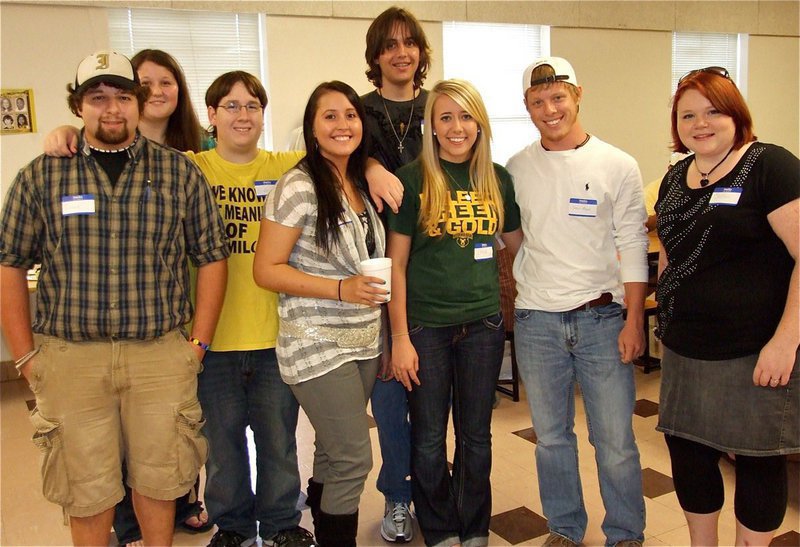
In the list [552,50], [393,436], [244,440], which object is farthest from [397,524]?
[552,50]

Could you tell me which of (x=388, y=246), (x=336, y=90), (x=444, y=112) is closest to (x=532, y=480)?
(x=388, y=246)

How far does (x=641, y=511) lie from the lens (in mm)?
2389

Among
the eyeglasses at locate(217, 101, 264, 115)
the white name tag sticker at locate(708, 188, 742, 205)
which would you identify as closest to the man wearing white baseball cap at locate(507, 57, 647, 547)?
the white name tag sticker at locate(708, 188, 742, 205)

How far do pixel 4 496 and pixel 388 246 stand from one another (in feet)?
7.52

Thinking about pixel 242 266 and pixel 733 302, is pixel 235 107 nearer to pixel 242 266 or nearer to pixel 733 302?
pixel 242 266

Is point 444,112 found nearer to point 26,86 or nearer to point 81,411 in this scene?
point 81,411

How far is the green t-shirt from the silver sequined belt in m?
0.22

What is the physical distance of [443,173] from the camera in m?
2.30

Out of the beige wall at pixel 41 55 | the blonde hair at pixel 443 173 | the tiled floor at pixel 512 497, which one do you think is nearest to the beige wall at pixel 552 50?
the beige wall at pixel 41 55

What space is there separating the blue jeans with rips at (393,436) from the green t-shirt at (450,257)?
444mm

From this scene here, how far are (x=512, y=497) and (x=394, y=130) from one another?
1647mm

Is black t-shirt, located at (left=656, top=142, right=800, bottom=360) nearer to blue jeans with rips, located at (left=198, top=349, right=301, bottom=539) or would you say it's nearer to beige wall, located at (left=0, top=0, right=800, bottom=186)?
blue jeans with rips, located at (left=198, top=349, right=301, bottom=539)

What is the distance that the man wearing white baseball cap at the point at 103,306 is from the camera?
200 cm

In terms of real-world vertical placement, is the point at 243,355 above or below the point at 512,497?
above
